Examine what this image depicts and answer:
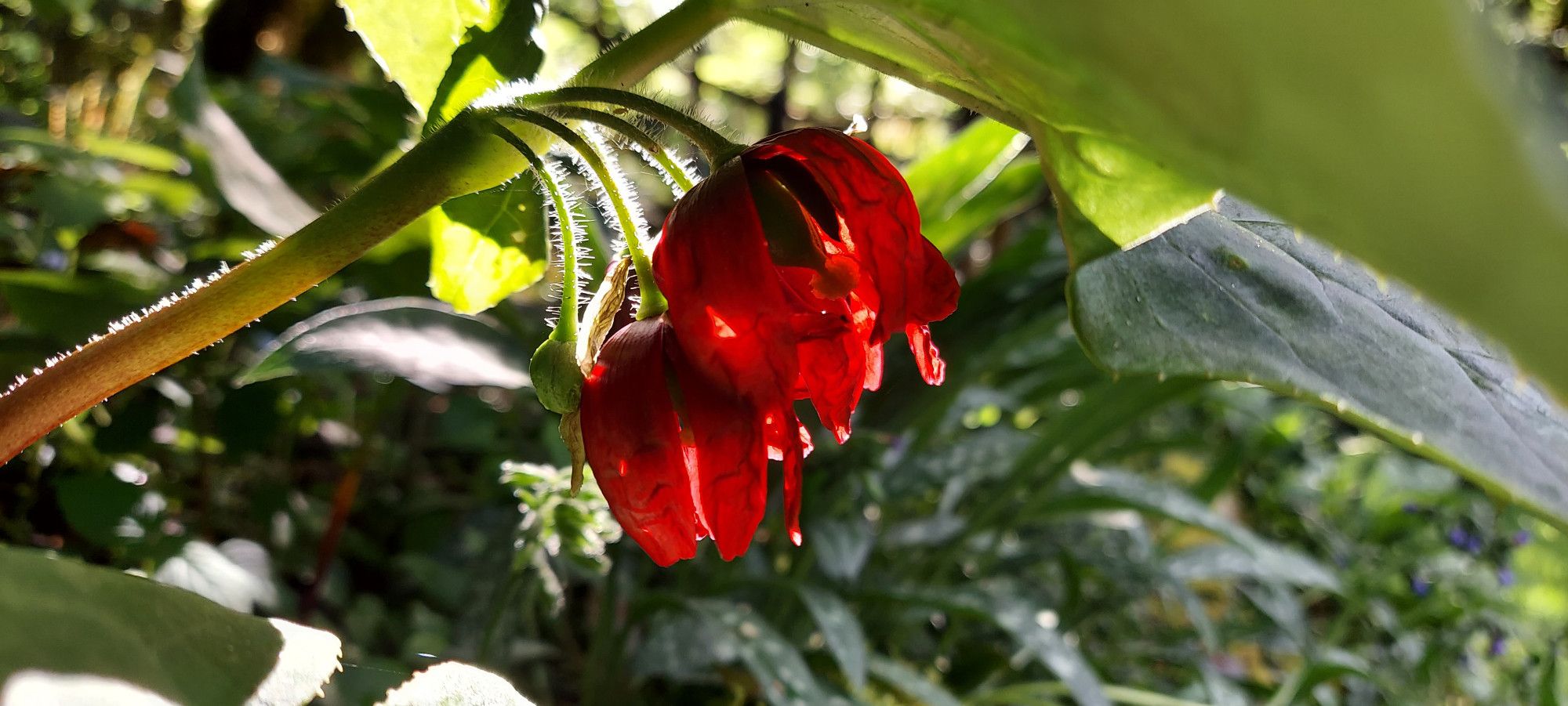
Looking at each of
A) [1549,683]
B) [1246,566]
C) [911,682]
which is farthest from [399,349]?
[1549,683]

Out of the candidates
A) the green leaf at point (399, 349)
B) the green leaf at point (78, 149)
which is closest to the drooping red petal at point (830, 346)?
the green leaf at point (399, 349)

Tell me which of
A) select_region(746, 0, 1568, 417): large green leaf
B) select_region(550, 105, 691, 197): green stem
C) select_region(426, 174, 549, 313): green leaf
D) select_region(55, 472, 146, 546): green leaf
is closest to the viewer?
select_region(746, 0, 1568, 417): large green leaf

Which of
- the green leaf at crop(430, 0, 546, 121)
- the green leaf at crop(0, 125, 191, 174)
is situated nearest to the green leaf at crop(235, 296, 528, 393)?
the green leaf at crop(430, 0, 546, 121)

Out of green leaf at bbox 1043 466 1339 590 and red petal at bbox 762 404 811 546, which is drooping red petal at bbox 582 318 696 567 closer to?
red petal at bbox 762 404 811 546

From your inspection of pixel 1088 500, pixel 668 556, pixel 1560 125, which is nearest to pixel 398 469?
pixel 1088 500

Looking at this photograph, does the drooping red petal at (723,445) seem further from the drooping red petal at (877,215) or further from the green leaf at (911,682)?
A: the green leaf at (911,682)

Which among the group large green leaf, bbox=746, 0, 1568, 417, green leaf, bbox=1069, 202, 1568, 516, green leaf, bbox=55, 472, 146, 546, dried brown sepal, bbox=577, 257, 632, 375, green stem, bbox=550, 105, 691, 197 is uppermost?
large green leaf, bbox=746, 0, 1568, 417
